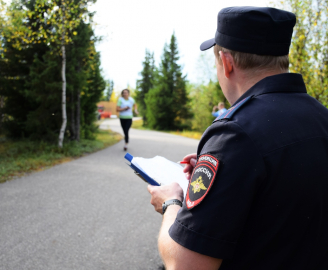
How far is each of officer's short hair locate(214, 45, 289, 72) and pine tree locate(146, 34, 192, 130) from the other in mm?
34158

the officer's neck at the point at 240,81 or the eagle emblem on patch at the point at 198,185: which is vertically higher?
the officer's neck at the point at 240,81

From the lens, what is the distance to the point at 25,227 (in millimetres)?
3729

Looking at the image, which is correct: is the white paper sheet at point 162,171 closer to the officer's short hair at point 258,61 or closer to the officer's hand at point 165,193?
the officer's hand at point 165,193

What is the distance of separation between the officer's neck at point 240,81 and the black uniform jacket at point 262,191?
13 cm

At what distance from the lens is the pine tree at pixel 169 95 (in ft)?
117

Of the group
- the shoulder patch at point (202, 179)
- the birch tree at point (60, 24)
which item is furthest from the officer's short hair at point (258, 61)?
the birch tree at point (60, 24)

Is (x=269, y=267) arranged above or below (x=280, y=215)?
below

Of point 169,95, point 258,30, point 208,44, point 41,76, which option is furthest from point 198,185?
point 169,95

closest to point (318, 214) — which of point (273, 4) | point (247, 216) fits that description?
point (247, 216)

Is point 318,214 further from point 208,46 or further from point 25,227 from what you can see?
point 25,227

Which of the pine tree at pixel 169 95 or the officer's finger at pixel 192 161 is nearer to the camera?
the officer's finger at pixel 192 161

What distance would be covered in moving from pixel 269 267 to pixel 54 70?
33.0ft

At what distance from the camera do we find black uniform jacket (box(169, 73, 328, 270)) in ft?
3.15

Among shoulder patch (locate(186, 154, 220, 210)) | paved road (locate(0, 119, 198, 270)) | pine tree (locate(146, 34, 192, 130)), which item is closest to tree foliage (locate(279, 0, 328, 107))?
paved road (locate(0, 119, 198, 270))
